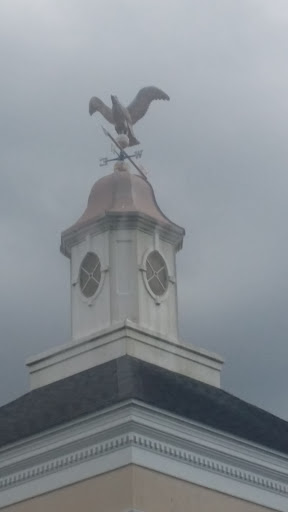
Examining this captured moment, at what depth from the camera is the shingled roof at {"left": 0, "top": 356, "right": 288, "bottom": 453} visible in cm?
2383

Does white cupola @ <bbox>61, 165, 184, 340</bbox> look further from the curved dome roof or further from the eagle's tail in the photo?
the eagle's tail

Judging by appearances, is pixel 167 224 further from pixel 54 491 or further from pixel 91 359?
pixel 54 491

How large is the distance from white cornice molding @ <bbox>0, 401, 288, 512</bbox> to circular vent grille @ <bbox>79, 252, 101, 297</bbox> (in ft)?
15.0

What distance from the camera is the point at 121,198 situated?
28.2 metres

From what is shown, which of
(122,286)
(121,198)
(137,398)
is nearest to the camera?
(137,398)

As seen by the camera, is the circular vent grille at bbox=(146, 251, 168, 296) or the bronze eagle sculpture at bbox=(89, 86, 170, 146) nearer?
the circular vent grille at bbox=(146, 251, 168, 296)

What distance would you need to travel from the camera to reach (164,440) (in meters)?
23.0

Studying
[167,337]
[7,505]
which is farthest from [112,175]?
[7,505]

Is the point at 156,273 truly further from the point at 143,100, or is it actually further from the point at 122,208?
the point at 143,100

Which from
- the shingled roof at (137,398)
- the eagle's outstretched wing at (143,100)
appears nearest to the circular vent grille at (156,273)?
the shingled roof at (137,398)

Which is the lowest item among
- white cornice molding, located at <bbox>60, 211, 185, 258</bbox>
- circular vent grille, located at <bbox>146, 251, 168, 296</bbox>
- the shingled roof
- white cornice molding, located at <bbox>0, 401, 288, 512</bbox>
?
white cornice molding, located at <bbox>0, 401, 288, 512</bbox>

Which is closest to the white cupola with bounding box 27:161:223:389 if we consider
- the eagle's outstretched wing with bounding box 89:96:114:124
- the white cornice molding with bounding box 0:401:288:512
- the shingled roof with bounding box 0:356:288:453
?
the shingled roof with bounding box 0:356:288:453

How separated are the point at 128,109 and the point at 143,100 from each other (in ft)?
1.41

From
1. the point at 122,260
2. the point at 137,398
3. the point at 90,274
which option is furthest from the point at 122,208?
the point at 137,398
